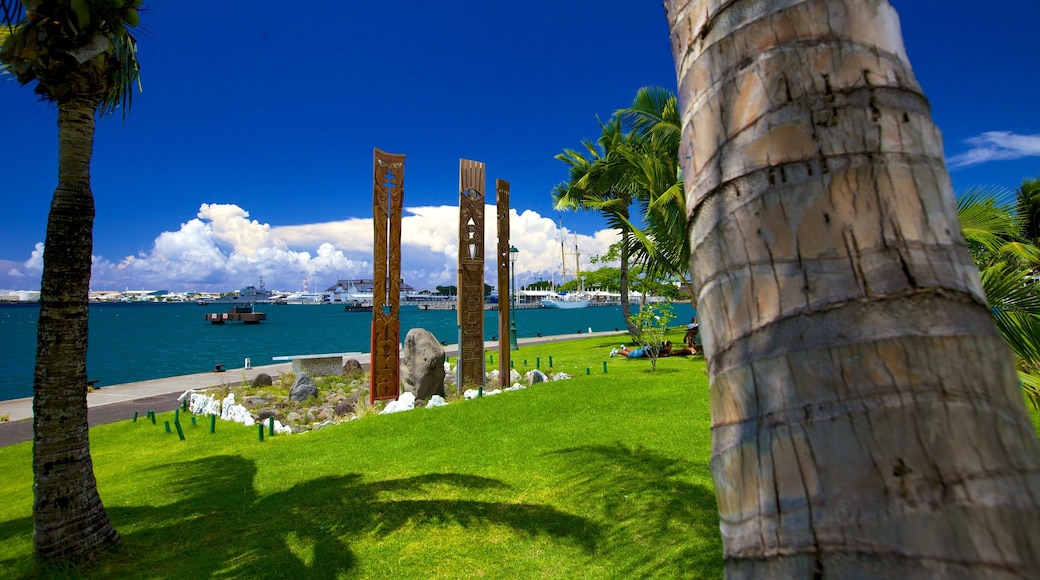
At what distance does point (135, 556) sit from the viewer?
12.9 ft

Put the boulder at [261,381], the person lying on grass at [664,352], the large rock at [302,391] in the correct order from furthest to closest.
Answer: the person lying on grass at [664,352], the boulder at [261,381], the large rock at [302,391]

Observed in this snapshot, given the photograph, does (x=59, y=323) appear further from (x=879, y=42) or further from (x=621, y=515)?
(x=879, y=42)

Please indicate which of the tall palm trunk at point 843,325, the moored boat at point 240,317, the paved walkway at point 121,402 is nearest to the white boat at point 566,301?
the moored boat at point 240,317

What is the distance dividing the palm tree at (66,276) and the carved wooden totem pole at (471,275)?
23.5 feet

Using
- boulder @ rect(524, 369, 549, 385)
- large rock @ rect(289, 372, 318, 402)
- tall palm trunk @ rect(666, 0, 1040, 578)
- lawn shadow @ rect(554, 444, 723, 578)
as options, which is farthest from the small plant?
tall palm trunk @ rect(666, 0, 1040, 578)

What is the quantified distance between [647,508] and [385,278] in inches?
307

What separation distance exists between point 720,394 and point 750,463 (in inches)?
5.0

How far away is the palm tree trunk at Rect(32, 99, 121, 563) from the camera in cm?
377

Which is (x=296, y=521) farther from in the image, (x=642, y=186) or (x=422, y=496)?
(x=642, y=186)

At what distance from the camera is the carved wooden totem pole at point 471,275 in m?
11.0

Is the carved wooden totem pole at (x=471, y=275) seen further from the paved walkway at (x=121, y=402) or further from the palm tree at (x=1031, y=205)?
the palm tree at (x=1031, y=205)

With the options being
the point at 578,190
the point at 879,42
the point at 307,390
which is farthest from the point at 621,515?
the point at 578,190

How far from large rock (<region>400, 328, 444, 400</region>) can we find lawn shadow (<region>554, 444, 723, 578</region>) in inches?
198

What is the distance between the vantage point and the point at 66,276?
12.8ft
